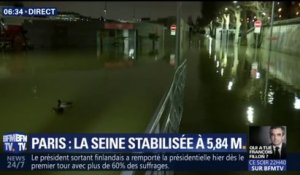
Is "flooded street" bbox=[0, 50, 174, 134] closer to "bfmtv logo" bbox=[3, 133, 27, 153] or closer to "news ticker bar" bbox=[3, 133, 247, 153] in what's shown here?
"bfmtv logo" bbox=[3, 133, 27, 153]

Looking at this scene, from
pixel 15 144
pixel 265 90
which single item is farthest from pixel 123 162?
pixel 265 90

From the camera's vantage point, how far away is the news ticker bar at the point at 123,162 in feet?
16.8

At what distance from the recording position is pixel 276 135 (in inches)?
221

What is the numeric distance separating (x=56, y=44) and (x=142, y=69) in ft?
98.4

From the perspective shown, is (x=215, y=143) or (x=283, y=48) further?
(x=283, y=48)

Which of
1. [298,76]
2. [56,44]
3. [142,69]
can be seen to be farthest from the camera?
[56,44]

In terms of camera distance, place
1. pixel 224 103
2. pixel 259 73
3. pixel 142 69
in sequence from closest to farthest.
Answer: pixel 224 103 < pixel 259 73 < pixel 142 69

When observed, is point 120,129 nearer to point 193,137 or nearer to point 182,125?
point 182,125

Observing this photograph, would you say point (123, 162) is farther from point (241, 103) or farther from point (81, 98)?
point (81, 98)

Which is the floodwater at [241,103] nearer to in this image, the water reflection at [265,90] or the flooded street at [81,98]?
the water reflection at [265,90]

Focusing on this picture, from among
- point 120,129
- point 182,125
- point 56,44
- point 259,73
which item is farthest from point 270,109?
point 56,44

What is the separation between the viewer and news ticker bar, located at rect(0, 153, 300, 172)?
16.8 feet

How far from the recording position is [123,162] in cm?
471

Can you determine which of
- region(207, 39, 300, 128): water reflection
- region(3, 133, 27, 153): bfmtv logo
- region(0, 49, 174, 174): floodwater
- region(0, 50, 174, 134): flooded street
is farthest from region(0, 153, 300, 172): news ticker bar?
region(207, 39, 300, 128): water reflection
